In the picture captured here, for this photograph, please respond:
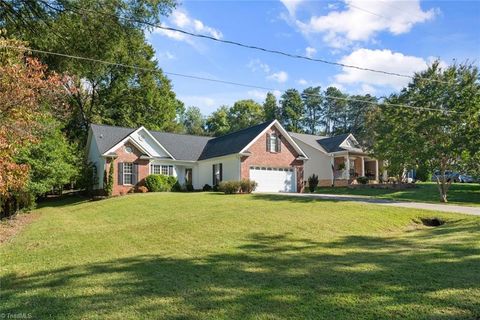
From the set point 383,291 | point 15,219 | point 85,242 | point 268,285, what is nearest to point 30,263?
point 85,242

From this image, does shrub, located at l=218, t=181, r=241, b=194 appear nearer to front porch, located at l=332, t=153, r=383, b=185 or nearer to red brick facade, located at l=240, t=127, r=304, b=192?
red brick facade, located at l=240, t=127, r=304, b=192

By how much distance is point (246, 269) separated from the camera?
7.55 metres

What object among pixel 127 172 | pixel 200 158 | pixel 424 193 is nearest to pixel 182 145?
pixel 200 158

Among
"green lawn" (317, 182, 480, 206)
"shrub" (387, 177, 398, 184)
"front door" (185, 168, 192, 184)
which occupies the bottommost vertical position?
"green lawn" (317, 182, 480, 206)

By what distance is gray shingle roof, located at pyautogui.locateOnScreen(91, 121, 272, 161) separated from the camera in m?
29.1

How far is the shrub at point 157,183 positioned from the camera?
28.5 m

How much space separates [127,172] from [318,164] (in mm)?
20704

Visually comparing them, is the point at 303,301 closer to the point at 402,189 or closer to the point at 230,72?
the point at 230,72

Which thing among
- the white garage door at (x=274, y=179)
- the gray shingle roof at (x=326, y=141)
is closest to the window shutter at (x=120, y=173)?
the white garage door at (x=274, y=179)

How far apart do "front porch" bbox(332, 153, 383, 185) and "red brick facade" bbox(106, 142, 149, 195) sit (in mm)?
19892

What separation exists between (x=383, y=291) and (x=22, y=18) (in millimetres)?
17179

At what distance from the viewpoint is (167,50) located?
13469mm

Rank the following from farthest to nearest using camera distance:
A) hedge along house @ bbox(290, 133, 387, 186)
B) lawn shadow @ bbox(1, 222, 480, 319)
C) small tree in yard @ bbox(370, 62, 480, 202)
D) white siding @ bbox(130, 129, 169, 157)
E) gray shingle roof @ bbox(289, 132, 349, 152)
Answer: gray shingle roof @ bbox(289, 132, 349, 152) < hedge along house @ bbox(290, 133, 387, 186) < white siding @ bbox(130, 129, 169, 157) < small tree in yard @ bbox(370, 62, 480, 202) < lawn shadow @ bbox(1, 222, 480, 319)

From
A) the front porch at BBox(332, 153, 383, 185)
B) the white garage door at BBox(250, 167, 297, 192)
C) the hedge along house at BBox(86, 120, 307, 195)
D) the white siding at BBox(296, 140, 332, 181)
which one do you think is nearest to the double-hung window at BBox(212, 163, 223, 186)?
the hedge along house at BBox(86, 120, 307, 195)
